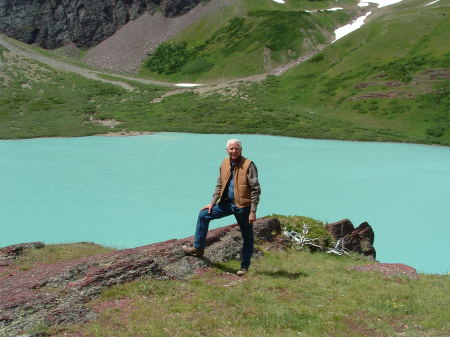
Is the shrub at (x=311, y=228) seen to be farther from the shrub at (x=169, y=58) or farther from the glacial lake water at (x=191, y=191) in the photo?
the shrub at (x=169, y=58)

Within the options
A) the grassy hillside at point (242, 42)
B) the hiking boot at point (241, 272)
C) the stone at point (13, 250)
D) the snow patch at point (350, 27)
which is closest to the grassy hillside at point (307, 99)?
the grassy hillside at point (242, 42)

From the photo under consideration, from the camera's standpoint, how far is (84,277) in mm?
8453

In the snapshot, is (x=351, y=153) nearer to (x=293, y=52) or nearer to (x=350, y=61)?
(x=350, y=61)

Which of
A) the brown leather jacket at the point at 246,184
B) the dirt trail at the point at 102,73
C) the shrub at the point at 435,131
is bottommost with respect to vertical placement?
the brown leather jacket at the point at 246,184

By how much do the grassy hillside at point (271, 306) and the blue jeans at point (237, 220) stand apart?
1.93ft

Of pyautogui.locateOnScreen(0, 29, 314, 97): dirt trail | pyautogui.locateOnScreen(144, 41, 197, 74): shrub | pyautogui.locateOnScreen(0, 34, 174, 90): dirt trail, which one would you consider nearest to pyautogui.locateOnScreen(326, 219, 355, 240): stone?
pyautogui.locateOnScreen(0, 29, 314, 97): dirt trail

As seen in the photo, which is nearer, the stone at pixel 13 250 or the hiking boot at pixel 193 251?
the hiking boot at pixel 193 251

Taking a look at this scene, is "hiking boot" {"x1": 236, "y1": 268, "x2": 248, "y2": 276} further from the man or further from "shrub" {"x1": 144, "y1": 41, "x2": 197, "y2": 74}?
"shrub" {"x1": 144, "y1": 41, "x2": 197, "y2": 74}

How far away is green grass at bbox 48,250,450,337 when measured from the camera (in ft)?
22.6

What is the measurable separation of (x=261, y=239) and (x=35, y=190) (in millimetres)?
15539

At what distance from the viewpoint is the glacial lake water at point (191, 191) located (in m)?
17.7

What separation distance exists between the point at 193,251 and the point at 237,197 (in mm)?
1684

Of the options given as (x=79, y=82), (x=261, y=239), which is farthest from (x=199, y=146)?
(x=79, y=82)

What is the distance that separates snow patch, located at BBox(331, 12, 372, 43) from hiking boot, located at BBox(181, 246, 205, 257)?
8890 centimetres
